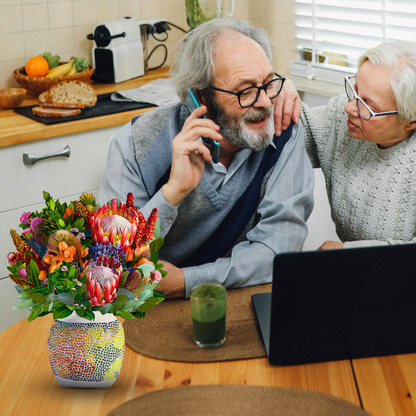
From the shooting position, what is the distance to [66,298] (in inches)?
30.6

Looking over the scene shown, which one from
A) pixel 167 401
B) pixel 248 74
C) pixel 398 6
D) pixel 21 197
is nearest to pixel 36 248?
pixel 167 401

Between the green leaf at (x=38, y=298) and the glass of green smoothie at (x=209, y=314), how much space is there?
0.28m

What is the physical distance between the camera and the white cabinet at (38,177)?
204cm

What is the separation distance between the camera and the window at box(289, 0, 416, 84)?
2.32 m

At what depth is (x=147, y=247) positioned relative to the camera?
2.77 ft

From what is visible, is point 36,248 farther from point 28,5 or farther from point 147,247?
point 28,5

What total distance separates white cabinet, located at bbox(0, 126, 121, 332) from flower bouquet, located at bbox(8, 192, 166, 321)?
4.23 ft

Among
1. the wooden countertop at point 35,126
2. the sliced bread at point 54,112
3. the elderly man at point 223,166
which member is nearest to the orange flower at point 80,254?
the elderly man at point 223,166

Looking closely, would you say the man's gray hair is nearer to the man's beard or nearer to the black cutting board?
the man's beard

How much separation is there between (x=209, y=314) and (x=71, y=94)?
1.57 m

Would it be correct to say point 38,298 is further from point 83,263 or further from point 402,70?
point 402,70

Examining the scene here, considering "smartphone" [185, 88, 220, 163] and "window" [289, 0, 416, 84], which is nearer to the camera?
"smartphone" [185, 88, 220, 163]

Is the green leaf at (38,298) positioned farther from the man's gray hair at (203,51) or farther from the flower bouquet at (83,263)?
the man's gray hair at (203,51)

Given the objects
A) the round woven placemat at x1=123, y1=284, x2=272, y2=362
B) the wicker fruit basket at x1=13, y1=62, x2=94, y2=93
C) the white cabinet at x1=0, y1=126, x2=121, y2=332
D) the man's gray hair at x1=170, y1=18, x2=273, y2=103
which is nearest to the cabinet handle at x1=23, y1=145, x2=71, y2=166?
the white cabinet at x1=0, y1=126, x2=121, y2=332
